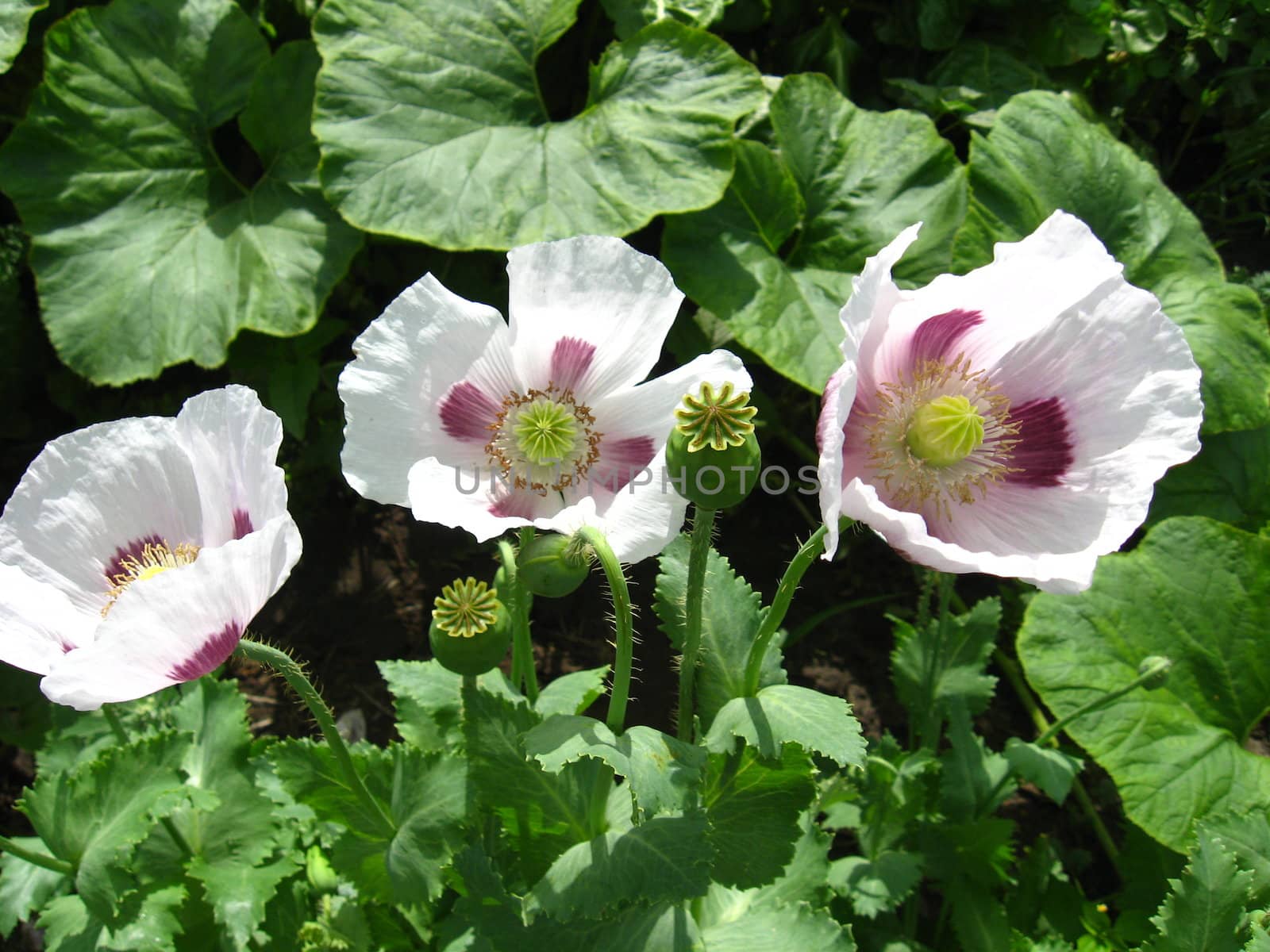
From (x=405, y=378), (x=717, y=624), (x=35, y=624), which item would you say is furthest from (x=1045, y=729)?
(x=35, y=624)

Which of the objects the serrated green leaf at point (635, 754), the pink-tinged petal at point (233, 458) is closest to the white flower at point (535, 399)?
the pink-tinged petal at point (233, 458)

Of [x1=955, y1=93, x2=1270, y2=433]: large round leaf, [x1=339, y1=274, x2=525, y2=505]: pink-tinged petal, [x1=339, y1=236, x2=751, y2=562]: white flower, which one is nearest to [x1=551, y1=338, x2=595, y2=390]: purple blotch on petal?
[x1=339, y1=236, x2=751, y2=562]: white flower

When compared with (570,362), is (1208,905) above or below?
below

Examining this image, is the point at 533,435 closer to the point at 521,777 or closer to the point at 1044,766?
the point at 521,777

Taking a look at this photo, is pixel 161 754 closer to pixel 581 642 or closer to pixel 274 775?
pixel 274 775

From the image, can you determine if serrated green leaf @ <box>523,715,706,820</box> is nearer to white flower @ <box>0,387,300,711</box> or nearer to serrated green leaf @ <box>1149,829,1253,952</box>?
white flower @ <box>0,387,300,711</box>

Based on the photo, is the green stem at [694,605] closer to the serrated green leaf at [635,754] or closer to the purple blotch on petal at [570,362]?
the serrated green leaf at [635,754]
